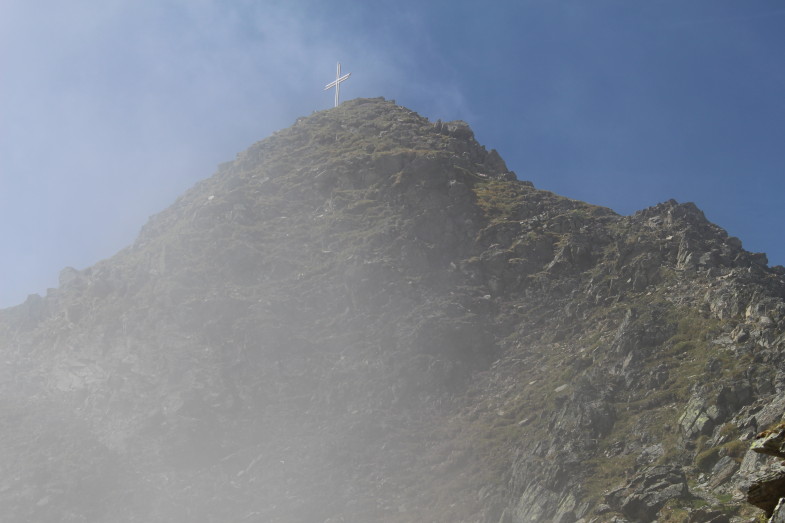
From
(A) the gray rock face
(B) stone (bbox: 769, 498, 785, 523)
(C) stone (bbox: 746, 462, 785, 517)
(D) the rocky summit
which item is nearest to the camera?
(B) stone (bbox: 769, 498, 785, 523)

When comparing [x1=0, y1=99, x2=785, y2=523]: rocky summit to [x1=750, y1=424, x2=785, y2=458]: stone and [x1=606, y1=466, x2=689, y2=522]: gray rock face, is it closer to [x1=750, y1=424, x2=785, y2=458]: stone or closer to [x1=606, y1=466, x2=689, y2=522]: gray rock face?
[x1=606, y1=466, x2=689, y2=522]: gray rock face

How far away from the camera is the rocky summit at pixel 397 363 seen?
4153 cm

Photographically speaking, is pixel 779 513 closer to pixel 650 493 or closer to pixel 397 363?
pixel 650 493

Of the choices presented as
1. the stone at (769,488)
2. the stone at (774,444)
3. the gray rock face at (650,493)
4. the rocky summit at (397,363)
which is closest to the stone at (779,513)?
the stone at (769,488)

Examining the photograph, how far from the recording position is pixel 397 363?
59.1 meters

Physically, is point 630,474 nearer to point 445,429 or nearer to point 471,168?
point 445,429

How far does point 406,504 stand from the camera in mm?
46344

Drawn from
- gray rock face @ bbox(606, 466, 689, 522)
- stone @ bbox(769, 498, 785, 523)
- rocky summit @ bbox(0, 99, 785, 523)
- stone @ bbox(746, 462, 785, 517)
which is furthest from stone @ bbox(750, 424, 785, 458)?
gray rock face @ bbox(606, 466, 689, 522)

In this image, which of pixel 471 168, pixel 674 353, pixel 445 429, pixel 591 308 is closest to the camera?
pixel 674 353

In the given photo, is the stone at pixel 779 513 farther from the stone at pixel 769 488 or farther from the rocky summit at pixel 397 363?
the rocky summit at pixel 397 363

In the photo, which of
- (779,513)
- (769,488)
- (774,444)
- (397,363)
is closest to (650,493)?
(769,488)

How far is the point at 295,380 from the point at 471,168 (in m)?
41.3

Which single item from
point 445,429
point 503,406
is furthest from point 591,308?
point 445,429

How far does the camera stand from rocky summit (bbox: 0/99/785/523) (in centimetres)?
4153
